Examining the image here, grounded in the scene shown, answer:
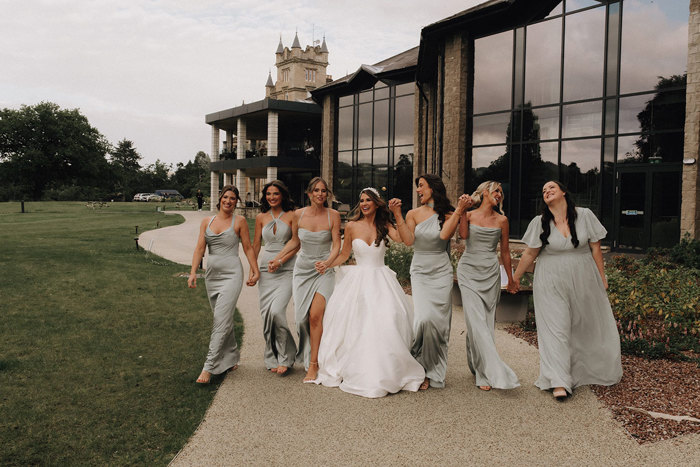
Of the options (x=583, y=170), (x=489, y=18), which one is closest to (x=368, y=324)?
(x=583, y=170)

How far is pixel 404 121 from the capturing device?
2812 cm

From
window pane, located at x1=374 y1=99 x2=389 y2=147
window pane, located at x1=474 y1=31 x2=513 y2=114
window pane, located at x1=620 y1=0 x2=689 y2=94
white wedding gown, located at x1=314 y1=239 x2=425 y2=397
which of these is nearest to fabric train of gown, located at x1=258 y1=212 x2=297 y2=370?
white wedding gown, located at x1=314 y1=239 x2=425 y2=397

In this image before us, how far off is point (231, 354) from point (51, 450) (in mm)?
2023

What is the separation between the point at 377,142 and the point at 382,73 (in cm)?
373

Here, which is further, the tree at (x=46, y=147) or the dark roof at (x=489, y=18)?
the tree at (x=46, y=147)

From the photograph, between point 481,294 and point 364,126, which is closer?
point 481,294

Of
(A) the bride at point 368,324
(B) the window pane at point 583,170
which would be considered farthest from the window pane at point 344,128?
(A) the bride at point 368,324

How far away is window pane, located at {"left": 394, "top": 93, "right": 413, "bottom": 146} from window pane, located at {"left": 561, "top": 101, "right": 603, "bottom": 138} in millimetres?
11182

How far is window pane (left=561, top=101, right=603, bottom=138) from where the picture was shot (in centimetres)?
1667

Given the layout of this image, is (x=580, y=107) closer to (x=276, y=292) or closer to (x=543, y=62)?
(x=543, y=62)

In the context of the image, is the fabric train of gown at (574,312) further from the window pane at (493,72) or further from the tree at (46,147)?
the tree at (46,147)

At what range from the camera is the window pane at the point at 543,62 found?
1755 centimetres

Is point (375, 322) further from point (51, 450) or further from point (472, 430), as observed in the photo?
point (51, 450)

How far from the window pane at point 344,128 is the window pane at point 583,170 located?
53.2 feet
